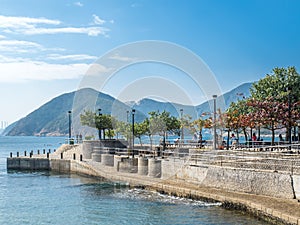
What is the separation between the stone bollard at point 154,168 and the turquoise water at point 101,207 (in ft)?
7.44

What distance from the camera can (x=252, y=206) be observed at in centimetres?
2159

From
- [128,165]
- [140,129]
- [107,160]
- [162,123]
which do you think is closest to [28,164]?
[107,160]

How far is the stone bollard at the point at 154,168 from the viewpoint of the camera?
33.3 meters

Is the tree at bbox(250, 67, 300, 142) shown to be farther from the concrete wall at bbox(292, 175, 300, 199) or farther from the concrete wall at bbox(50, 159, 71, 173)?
the concrete wall at bbox(50, 159, 71, 173)

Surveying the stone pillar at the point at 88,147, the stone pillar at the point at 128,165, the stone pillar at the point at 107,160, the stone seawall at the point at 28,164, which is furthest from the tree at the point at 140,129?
the stone pillar at the point at 128,165

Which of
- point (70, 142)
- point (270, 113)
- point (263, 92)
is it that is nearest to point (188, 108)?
point (70, 142)

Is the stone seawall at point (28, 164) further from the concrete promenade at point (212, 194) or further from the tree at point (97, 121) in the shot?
the tree at point (97, 121)

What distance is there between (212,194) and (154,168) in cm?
902

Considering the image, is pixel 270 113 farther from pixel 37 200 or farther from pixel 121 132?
pixel 121 132

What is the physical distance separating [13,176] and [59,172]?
4.50 m

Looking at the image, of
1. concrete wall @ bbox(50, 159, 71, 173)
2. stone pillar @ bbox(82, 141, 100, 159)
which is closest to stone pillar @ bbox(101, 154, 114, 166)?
stone pillar @ bbox(82, 141, 100, 159)

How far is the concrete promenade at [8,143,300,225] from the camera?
1955 centimetres

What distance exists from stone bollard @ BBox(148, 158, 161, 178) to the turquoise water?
7.44ft

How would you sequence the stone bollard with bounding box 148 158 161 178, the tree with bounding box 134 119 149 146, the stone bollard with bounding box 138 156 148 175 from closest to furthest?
the stone bollard with bounding box 148 158 161 178 → the stone bollard with bounding box 138 156 148 175 → the tree with bounding box 134 119 149 146
